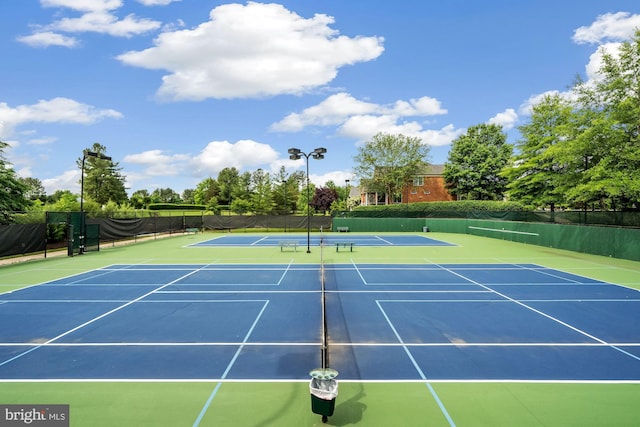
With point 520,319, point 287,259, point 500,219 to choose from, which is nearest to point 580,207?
point 500,219

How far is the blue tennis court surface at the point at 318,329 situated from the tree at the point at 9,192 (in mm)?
12458

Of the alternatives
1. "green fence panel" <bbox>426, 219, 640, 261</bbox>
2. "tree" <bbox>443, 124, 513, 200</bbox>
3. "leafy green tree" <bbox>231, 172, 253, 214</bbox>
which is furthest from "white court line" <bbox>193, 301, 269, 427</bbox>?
"tree" <bbox>443, 124, 513, 200</bbox>

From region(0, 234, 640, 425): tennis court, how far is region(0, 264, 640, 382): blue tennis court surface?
4 centimetres

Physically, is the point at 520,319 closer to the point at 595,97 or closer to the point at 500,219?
the point at 595,97

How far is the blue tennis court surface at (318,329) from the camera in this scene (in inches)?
247

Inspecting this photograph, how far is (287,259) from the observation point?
66.2 feet

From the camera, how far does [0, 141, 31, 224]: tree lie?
72.1 feet

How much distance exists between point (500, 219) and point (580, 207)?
1271cm

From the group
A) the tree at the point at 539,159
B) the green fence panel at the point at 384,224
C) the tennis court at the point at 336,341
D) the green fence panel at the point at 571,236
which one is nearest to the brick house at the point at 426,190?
the green fence panel at the point at 384,224

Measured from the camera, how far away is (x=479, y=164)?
57.7 metres

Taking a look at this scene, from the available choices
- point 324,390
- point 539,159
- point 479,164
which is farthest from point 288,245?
point 479,164

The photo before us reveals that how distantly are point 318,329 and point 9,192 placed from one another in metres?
24.1

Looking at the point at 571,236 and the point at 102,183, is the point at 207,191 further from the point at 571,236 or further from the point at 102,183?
the point at 571,236

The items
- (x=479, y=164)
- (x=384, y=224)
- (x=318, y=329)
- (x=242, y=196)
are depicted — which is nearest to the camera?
(x=318, y=329)
